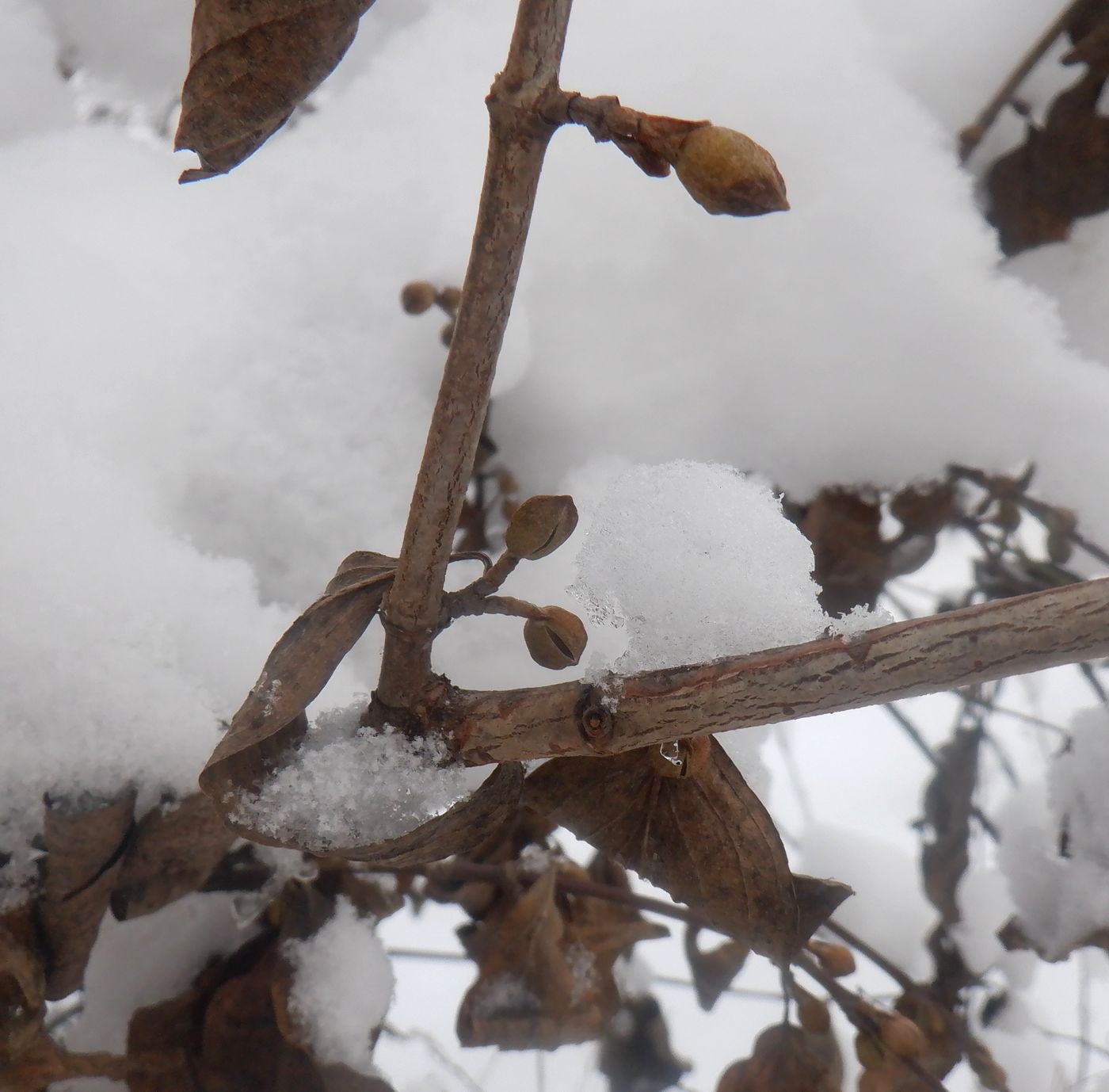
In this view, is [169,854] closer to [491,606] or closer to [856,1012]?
[491,606]

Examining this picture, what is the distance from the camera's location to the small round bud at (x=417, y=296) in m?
0.74

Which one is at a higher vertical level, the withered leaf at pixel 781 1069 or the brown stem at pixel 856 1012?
the brown stem at pixel 856 1012

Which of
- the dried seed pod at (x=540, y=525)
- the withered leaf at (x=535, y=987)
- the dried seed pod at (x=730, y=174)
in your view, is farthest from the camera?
the withered leaf at (x=535, y=987)

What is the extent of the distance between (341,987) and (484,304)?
48 centimetres

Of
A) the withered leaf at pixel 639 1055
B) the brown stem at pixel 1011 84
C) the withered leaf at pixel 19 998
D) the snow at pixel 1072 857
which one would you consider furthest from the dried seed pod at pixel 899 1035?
the brown stem at pixel 1011 84

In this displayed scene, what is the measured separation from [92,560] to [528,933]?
384mm

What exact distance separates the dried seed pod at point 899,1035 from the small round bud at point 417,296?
643 mm

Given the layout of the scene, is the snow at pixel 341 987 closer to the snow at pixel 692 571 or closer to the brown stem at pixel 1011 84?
the snow at pixel 692 571

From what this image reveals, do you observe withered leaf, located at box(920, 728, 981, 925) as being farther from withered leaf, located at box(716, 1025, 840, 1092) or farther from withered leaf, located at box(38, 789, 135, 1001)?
withered leaf, located at box(38, 789, 135, 1001)

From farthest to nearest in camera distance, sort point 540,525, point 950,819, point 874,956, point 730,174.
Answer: point 950,819
point 874,956
point 540,525
point 730,174

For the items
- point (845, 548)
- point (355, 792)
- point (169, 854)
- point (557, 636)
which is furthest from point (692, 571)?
point (845, 548)

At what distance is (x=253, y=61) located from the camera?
1.02 ft

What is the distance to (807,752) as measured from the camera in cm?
169

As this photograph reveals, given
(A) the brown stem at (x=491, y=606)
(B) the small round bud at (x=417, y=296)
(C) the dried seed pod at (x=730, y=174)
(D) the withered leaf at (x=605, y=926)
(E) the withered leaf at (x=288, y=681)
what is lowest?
(D) the withered leaf at (x=605, y=926)
